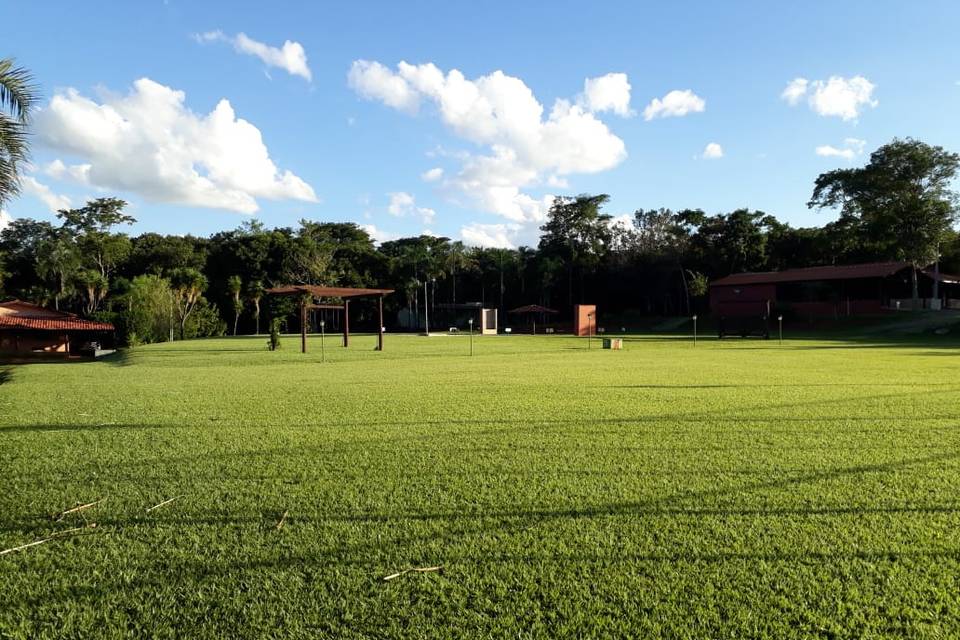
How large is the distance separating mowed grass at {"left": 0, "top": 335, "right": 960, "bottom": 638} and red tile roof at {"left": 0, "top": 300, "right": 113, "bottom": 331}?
90.0 ft

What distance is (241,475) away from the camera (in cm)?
432

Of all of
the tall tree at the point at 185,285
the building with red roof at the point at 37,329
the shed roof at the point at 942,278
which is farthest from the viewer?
the tall tree at the point at 185,285

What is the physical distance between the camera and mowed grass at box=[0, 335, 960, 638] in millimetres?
2369

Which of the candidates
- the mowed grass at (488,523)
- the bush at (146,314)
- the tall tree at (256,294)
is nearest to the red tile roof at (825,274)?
the tall tree at (256,294)

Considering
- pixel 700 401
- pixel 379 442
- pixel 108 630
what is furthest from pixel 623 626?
pixel 700 401

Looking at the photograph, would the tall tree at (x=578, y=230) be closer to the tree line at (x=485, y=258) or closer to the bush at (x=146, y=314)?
the tree line at (x=485, y=258)

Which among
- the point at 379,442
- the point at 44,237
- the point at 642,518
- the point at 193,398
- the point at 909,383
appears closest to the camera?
the point at 642,518

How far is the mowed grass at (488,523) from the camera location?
7.77 ft

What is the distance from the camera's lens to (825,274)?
43.8 meters

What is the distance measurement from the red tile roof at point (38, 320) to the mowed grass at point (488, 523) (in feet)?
90.0

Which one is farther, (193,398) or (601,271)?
(601,271)

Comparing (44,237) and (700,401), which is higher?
(44,237)

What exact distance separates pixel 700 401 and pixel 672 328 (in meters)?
42.0

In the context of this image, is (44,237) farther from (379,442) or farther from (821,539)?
(821,539)
